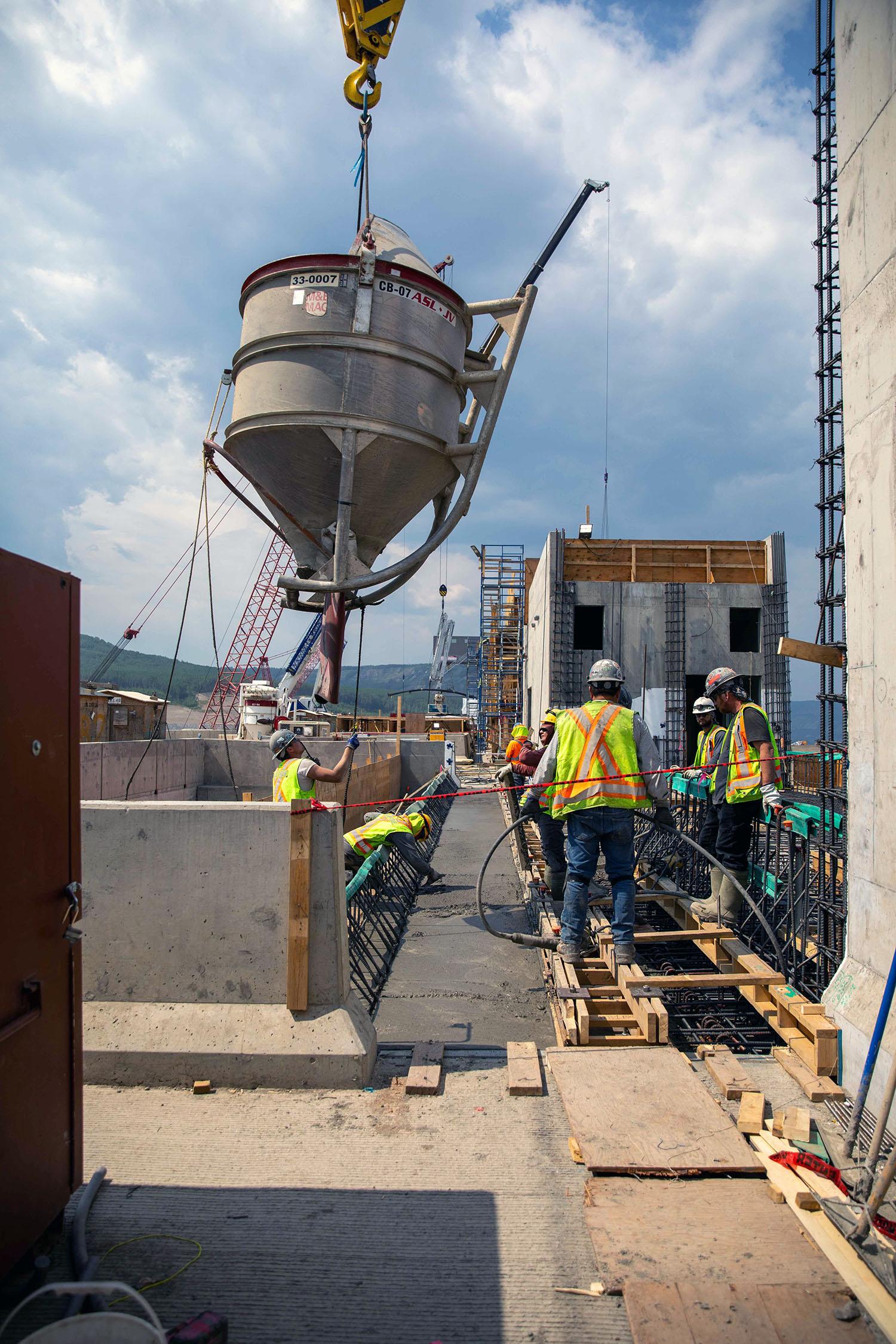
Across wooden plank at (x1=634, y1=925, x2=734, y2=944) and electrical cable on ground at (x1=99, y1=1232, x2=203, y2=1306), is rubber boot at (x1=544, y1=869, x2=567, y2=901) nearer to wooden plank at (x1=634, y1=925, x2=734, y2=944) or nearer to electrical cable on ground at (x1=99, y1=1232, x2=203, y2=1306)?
wooden plank at (x1=634, y1=925, x2=734, y2=944)

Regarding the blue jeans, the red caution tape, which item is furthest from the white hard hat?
A: the red caution tape

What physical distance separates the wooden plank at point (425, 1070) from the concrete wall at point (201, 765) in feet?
41.0

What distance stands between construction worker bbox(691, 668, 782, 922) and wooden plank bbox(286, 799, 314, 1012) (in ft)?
11.0

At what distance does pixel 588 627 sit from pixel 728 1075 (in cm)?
2248

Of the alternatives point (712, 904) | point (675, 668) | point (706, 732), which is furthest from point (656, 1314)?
point (675, 668)

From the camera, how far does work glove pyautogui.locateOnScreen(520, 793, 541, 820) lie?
6.69 meters

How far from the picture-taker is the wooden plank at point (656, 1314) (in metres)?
2.18

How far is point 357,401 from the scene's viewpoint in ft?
21.8

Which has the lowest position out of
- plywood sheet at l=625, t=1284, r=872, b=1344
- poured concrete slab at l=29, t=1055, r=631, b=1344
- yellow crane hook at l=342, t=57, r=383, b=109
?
poured concrete slab at l=29, t=1055, r=631, b=1344

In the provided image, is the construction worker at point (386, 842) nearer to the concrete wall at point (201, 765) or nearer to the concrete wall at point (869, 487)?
the concrete wall at point (869, 487)

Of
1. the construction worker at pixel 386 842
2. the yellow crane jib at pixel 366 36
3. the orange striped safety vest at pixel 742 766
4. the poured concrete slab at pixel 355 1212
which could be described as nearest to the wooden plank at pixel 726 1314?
the poured concrete slab at pixel 355 1212

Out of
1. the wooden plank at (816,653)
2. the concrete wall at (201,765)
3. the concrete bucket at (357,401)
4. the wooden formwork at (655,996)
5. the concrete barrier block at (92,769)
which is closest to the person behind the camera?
the wooden formwork at (655,996)

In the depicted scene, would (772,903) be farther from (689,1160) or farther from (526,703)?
(526,703)

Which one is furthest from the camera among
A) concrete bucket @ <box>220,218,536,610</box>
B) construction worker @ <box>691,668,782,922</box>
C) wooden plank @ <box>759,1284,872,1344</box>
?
concrete bucket @ <box>220,218,536,610</box>
